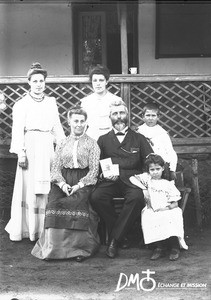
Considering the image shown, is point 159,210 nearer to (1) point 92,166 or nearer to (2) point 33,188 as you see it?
(1) point 92,166

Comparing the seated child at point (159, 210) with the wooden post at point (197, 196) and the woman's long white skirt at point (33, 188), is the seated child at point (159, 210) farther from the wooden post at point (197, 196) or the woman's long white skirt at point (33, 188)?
the wooden post at point (197, 196)

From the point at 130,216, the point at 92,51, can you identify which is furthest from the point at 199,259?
the point at 92,51

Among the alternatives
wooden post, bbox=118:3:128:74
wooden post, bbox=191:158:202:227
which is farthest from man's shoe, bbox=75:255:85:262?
wooden post, bbox=118:3:128:74

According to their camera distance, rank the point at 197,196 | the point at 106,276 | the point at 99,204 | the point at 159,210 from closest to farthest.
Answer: the point at 106,276, the point at 159,210, the point at 99,204, the point at 197,196

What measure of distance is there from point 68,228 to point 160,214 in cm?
104

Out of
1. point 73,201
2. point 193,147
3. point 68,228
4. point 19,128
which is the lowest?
point 68,228

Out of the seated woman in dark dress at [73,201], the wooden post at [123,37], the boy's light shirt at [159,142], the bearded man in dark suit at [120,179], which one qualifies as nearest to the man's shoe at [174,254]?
the bearded man in dark suit at [120,179]

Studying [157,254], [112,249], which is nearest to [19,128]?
[112,249]

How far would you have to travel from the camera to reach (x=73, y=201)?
5.87 m

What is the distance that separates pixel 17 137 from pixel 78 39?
444cm

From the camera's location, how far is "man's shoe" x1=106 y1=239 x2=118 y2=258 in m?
5.95

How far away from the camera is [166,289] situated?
5.01m

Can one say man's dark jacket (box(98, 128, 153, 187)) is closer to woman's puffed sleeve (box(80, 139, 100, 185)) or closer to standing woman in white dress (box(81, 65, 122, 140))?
woman's puffed sleeve (box(80, 139, 100, 185))

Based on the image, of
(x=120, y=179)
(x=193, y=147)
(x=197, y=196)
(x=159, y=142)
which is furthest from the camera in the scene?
(x=193, y=147)
